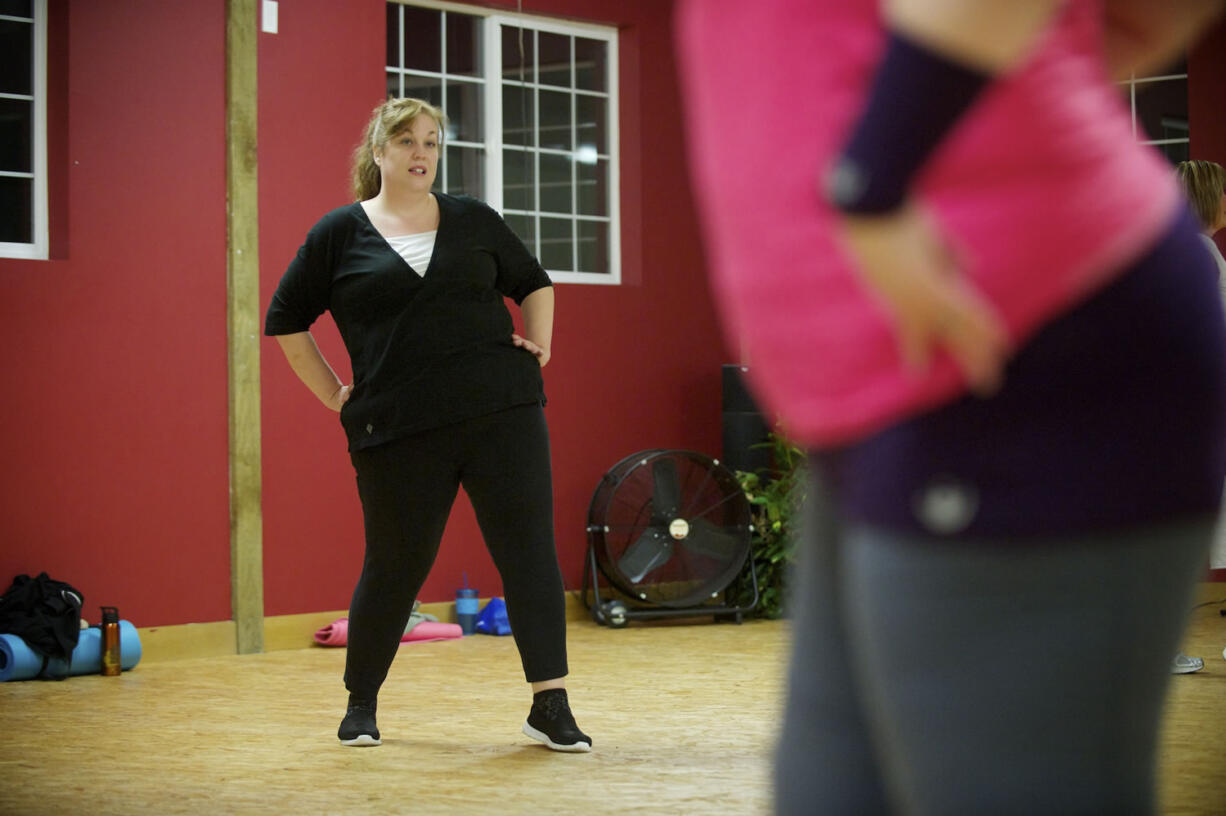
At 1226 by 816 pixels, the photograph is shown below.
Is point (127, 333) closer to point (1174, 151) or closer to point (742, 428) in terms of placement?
point (742, 428)

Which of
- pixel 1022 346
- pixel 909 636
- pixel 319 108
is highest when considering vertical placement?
pixel 319 108

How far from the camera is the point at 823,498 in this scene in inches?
33.4

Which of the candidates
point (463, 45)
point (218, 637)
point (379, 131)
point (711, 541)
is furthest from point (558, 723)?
point (463, 45)

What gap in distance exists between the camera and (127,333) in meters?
5.84

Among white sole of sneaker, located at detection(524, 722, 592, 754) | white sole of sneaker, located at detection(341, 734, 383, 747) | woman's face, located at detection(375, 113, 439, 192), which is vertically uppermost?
woman's face, located at detection(375, 113, 439, 192)

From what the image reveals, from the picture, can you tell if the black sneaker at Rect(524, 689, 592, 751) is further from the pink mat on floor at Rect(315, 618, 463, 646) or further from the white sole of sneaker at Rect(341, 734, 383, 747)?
the pink mat on floor at Rect(315, 618, 463, 646)

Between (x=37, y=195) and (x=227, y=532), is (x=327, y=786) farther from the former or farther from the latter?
(x=37, y=195)

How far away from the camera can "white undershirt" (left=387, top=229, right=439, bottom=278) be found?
141 inches

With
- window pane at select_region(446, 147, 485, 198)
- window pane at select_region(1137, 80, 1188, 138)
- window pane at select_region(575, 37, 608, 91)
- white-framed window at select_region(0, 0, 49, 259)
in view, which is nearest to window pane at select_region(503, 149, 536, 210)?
window pane at select_region(446, 147, 485, 198)

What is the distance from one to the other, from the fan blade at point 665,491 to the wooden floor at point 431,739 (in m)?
0.87

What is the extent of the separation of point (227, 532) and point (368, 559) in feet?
8.85

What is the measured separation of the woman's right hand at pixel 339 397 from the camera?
3756 millimetres

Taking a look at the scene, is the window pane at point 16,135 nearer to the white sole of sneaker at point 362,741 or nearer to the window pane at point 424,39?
the window pane at point 424,39

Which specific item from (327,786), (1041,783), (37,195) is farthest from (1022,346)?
(37,195)
